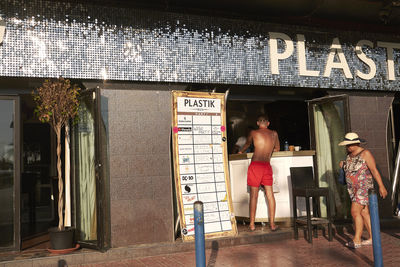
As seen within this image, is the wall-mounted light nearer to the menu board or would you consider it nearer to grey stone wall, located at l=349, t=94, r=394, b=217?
the menu board

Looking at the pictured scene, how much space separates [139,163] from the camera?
661 cm

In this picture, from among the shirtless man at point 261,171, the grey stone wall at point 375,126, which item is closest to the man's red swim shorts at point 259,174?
the shirtless man at point 261,171

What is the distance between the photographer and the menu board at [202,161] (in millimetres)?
6621

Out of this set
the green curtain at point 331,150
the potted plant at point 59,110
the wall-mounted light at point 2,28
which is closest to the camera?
the wall-mounted light at point 2,28

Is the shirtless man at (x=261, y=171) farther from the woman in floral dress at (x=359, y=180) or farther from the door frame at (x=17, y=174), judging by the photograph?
the door frame at (x=17, y=174)

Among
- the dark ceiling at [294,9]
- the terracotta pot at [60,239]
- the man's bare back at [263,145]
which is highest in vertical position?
the dark ceiling at [294,9]

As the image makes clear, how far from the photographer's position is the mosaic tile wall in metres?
6.25

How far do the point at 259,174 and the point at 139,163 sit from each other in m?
2.25

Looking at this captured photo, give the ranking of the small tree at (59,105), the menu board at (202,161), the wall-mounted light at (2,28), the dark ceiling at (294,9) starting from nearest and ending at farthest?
the wall-mounted light at (2,28) → the small tree at (59,105) → the menu board at (202,161) → the dark ceiling at (294,9)

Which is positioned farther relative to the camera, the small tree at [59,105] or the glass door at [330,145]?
the glass door at [330,145]

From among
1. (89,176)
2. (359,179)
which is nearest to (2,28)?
(89,176)

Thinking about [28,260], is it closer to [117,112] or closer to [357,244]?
[117,112]

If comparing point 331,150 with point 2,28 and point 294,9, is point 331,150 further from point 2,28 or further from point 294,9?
point 2,28

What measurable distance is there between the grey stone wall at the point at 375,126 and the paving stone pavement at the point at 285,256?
5.55 feet
